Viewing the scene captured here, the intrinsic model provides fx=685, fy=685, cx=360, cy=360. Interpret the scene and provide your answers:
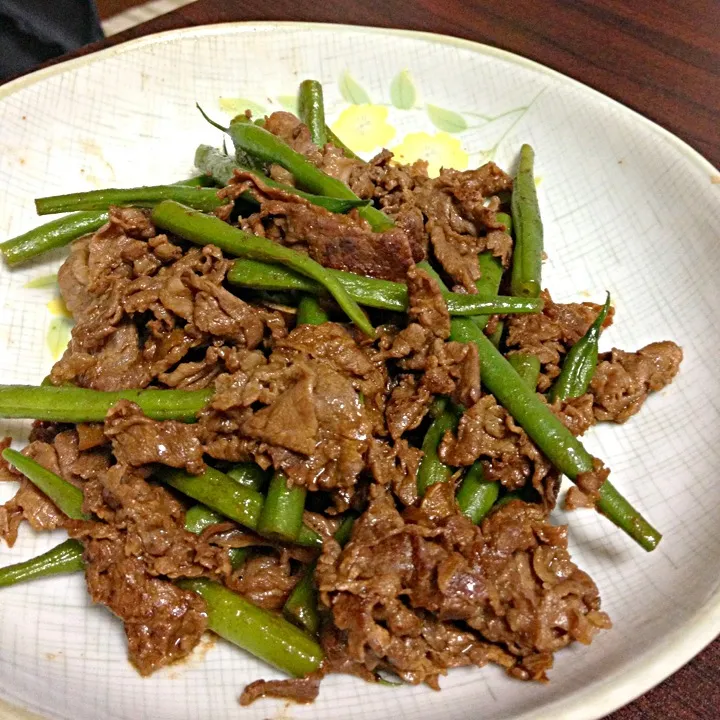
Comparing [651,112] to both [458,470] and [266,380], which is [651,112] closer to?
[458,470]

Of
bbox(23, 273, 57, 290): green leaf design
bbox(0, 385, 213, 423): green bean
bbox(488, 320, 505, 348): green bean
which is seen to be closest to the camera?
bbox(0, 385, 213, 423): green bean

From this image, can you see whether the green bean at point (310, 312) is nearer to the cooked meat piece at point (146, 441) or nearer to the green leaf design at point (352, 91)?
the cooked meat piece at point (146, 441)

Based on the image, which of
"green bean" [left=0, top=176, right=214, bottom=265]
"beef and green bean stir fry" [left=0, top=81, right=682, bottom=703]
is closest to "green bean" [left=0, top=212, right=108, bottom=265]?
"green bean" [left=0, top=176, right=214, bottom=265]

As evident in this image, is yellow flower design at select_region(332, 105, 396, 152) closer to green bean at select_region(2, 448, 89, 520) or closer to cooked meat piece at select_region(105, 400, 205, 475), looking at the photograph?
cooked meat piece at select_region(105, 400, 205, 475)

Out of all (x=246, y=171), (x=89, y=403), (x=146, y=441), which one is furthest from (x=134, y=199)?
(x=146, y=441)

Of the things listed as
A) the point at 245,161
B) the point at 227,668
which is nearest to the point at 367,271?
the point at 245,161

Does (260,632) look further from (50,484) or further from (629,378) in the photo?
Result: (629,378)
